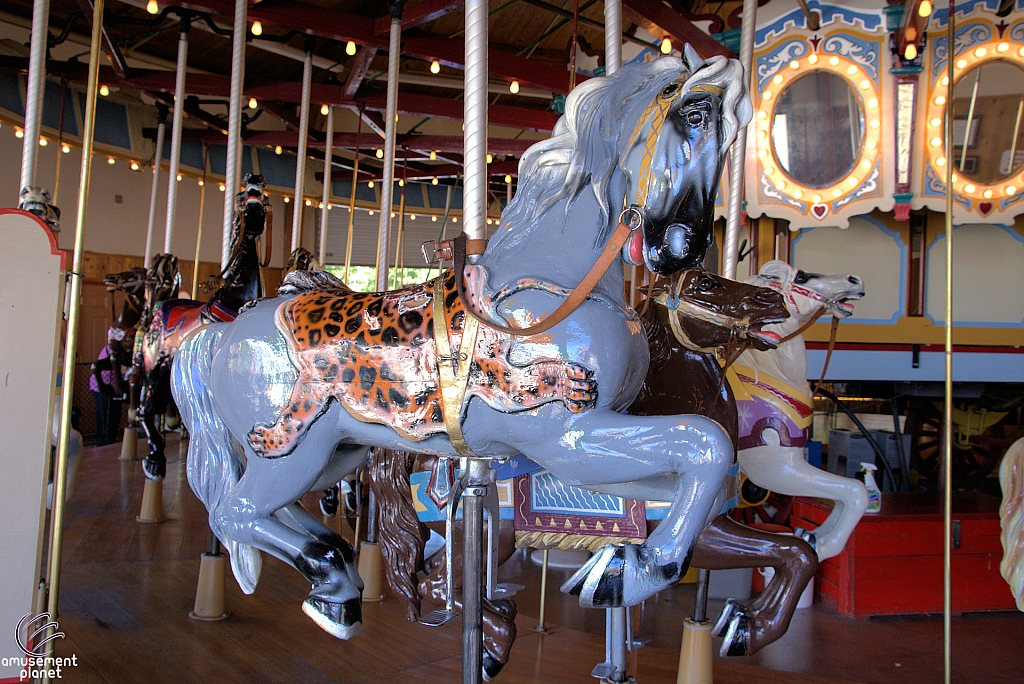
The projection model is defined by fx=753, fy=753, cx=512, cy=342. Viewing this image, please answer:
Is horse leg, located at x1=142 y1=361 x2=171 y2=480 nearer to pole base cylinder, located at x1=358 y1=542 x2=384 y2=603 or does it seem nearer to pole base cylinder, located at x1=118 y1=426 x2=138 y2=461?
pole base cylinder, located at x1=358 y1=542 x2=384 y2=603

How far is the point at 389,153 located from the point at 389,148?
0.04m

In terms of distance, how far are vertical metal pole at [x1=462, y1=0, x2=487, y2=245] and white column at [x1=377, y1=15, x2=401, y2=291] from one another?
2188 millimetres

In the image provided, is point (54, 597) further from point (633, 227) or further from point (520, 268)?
point (633, 227)

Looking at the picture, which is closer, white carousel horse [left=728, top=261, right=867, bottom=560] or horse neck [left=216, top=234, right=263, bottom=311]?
white carousel horse [left=728, top=261, right=867, bottom=560]

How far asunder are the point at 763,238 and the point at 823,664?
12.4 feet

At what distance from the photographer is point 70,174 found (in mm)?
8914

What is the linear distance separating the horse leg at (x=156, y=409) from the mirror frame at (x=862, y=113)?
414cm

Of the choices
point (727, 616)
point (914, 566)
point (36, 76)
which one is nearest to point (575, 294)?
point (727, 616)

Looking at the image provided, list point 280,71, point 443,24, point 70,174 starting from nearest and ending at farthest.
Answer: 1. point 443,24
2. point 280,71
3. point 70,174

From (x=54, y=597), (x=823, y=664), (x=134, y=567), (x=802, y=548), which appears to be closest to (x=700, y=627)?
(x=802, y=548)

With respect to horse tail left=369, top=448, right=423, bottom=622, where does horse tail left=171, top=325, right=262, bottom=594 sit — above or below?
above

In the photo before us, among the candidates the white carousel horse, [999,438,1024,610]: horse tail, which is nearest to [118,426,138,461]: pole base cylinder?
the white carousel horse

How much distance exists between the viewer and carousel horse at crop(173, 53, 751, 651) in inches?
51.8

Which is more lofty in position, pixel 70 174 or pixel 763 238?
pixel 70 174
